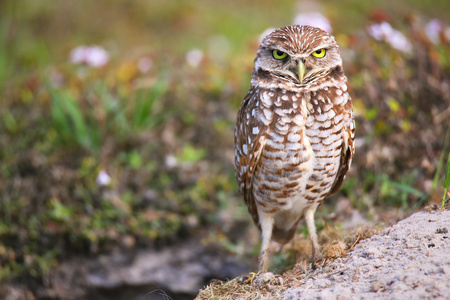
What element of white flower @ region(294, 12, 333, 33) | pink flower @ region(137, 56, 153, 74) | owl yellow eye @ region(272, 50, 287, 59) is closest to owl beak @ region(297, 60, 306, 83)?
owl yellow eye @ region(272, 50, 287, 59)

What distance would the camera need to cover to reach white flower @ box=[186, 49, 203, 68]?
551 cm

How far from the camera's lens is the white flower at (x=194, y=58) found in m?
5.51

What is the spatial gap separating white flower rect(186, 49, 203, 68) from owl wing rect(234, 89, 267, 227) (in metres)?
2.46

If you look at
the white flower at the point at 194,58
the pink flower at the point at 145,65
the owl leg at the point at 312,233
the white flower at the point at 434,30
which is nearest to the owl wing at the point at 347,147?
the owl leg at the point at 312,233

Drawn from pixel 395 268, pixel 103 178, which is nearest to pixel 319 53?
pixel 395 268

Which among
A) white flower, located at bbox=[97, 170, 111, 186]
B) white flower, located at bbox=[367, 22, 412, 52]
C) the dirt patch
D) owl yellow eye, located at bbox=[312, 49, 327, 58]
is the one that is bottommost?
the dirt patch

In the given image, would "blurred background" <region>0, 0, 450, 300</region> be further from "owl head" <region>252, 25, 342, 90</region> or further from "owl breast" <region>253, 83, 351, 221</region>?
"owl head" <region>252, 25, 342, 90</region>

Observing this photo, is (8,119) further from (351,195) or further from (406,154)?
(406,154)

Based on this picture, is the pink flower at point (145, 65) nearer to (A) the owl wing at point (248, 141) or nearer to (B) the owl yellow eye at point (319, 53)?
(A) the owl wing at point (248, 141)

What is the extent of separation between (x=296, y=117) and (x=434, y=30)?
2639mm

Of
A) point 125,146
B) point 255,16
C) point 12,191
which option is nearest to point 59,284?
point 12,191

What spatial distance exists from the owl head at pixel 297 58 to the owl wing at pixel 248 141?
17cm

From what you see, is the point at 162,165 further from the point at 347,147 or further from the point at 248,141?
the point at 347,147

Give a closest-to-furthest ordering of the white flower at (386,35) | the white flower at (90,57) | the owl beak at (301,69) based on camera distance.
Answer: the owl beak at (301,69) → the white flower at (386,35) → the white flower at (90,57)
